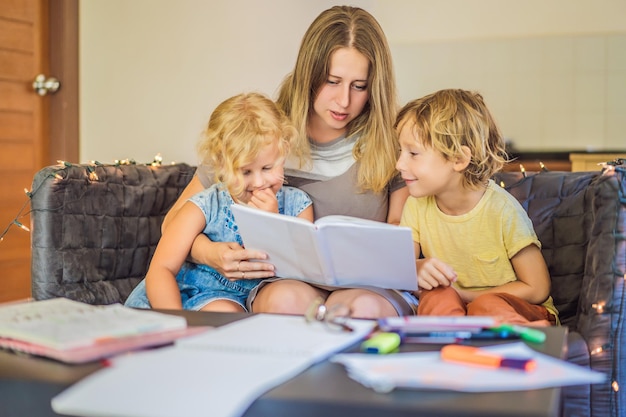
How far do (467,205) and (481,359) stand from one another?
1.01 m

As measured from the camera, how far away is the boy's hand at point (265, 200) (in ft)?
6.03

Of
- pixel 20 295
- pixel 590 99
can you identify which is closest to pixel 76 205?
pixel 20 295

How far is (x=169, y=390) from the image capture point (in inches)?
32.2

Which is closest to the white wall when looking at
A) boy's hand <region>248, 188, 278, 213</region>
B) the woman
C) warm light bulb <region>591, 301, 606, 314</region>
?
the woman

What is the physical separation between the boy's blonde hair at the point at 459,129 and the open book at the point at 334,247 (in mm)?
400

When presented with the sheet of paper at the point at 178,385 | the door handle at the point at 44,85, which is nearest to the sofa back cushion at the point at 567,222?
the sheet of paper at the point at 178,385

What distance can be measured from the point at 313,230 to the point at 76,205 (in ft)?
2.62

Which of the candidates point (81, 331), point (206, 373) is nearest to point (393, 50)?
point (81, 331)

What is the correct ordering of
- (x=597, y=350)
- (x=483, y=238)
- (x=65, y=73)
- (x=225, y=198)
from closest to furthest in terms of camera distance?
1. (x=597, y=350)
2. (x=483, y=238)
3. (x=225, y=198)
4. (x=65, y=73)

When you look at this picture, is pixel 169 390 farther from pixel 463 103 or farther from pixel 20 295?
pixel 20 295

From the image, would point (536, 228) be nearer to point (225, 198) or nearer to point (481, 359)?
point (225, 198)

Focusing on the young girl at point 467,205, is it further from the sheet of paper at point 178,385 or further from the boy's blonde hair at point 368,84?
the sheet of paper at point 178,385

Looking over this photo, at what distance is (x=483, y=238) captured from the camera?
6.01 ft

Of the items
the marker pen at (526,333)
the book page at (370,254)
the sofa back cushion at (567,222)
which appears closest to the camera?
the marker pen at (526,333)
